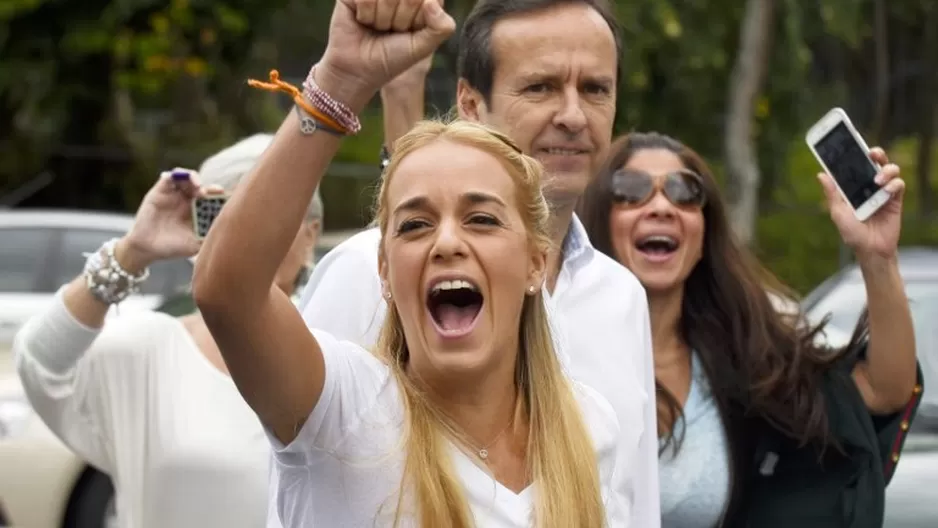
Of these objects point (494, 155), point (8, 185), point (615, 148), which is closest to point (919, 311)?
point (615, 148)

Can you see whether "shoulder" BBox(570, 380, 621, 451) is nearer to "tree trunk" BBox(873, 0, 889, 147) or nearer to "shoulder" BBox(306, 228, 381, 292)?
"shoulder" BBox(306, 228, 381, 292)

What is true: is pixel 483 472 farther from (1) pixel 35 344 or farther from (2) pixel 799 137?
(2) pixel 799 137

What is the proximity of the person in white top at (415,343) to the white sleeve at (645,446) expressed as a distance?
50cm

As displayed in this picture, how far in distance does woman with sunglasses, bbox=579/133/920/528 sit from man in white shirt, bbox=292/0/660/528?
0.69 metres

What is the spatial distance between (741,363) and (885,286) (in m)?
0.43

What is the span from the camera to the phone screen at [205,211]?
12.6ft

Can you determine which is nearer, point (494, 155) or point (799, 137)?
point (494, 155)

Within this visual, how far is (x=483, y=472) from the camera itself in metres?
2.68

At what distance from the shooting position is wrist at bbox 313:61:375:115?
2.46m

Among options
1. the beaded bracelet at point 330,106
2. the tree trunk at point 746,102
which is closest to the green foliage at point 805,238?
the tree trunk at point 746,102

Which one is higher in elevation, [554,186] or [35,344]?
[554,186]

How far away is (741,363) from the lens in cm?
437

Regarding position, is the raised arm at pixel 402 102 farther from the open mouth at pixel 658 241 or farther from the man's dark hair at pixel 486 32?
the open mouth at pixel 658 241

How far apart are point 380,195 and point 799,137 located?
1503 cm
